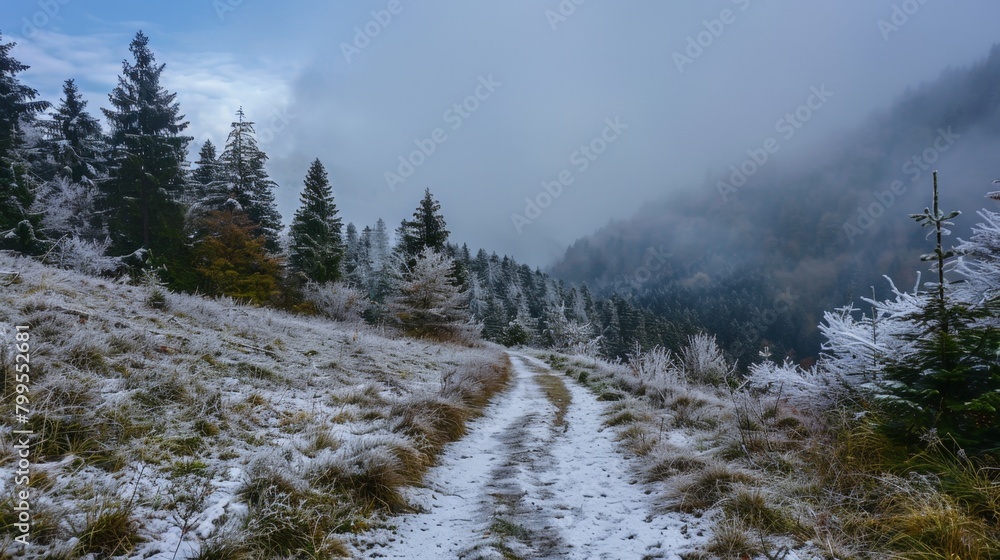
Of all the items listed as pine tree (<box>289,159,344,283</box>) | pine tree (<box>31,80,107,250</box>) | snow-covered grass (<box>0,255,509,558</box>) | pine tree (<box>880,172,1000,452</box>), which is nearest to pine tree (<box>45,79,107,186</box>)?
pine tree (<box>31,80,107,250</box>)

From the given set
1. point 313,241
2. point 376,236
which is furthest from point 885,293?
point 313,241

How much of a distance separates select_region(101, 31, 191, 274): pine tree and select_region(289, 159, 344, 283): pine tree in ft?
22.3

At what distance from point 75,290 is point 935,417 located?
12463 millimetres

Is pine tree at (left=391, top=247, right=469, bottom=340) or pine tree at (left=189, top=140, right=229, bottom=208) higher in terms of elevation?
pine tree at (left=189, top=140, right=229, bottom=208)

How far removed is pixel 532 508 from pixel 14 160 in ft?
111

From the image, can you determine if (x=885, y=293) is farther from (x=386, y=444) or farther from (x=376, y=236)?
(x=386, y=444)

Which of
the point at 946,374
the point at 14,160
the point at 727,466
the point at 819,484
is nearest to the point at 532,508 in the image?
the point at 727,466

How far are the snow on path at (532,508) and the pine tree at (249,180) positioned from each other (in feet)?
95.8

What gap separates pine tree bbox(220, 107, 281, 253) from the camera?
96.2 feet

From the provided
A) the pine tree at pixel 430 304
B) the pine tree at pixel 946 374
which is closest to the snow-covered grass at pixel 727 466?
the pine tree at pixel 946 374

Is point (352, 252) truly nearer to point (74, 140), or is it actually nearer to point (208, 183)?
point (208, 183)

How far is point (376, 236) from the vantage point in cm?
7281

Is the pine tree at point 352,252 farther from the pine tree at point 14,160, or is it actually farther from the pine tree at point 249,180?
the pine tree at point 14,160

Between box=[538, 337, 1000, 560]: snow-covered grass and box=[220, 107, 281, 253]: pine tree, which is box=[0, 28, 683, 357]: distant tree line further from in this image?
box=[538, 337, 1000, 560]: snow-covered grass
